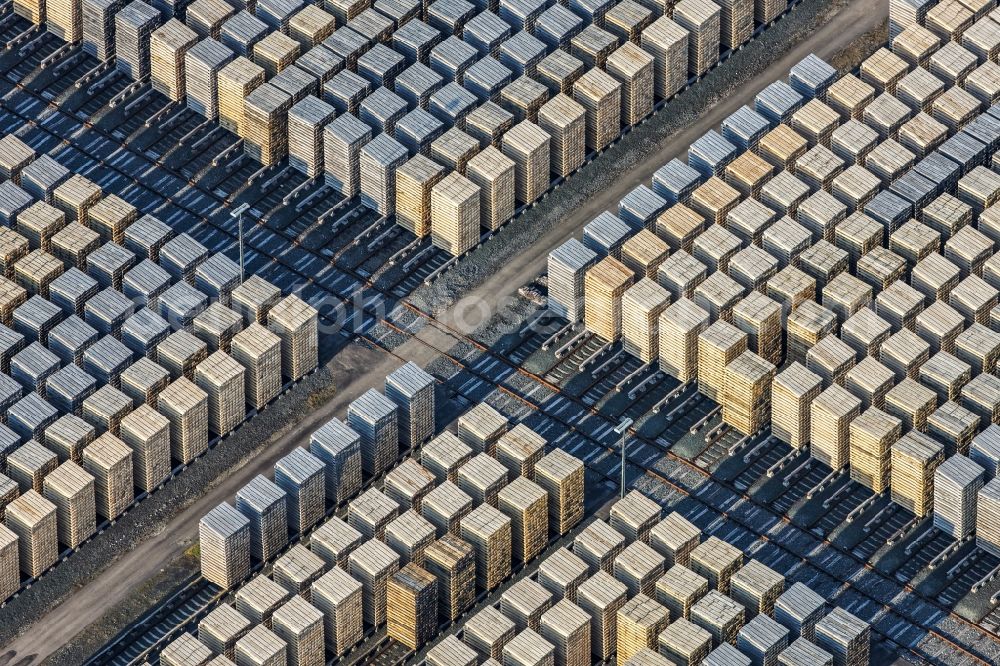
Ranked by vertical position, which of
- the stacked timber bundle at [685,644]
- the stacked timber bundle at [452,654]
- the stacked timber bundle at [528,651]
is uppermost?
the stacked timber bundle at [685,644]

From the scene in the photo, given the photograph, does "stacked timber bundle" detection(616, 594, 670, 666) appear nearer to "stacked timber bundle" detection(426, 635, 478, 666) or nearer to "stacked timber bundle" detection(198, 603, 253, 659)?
"stacked timber bundle" detection(426, 635, 478, 666)

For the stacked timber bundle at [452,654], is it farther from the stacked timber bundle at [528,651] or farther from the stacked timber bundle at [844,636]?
the stacked timber bundle at [844,636]

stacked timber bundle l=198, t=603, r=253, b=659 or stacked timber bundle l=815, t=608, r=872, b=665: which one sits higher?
stacked timber bundle l=815, t=608, r=872, b=665

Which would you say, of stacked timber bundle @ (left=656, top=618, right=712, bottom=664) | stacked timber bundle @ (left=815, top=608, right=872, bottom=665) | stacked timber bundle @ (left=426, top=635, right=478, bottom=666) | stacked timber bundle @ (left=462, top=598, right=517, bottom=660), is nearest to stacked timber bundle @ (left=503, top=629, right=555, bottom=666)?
stacked timber bundle @ (left=462, top=598, right=517, bottom=660)

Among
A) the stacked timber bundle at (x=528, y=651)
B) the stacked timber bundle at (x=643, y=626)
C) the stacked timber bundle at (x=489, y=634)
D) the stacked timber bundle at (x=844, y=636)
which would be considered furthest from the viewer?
the stacked timber bundle at (x=489, y=634)

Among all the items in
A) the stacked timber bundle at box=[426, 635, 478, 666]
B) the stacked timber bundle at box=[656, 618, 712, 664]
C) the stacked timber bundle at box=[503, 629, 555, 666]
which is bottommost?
the stacked timber bundle at box=[426, 635, 478, 666]

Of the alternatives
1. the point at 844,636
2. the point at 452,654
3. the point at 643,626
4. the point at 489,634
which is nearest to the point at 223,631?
the point at 452,654

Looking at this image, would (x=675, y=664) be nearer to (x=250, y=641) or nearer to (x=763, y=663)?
(x=763, y=663)

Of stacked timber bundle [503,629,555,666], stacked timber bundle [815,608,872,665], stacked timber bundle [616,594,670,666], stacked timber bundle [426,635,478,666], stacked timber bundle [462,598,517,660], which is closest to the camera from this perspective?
stacked timber bundle [815,608,872,665]

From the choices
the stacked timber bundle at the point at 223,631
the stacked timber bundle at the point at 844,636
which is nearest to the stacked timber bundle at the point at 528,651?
the stacked timber bundle at the point at 223,631

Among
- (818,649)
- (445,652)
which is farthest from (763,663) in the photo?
(445,652)

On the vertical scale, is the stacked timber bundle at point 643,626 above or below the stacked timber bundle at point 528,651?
above
